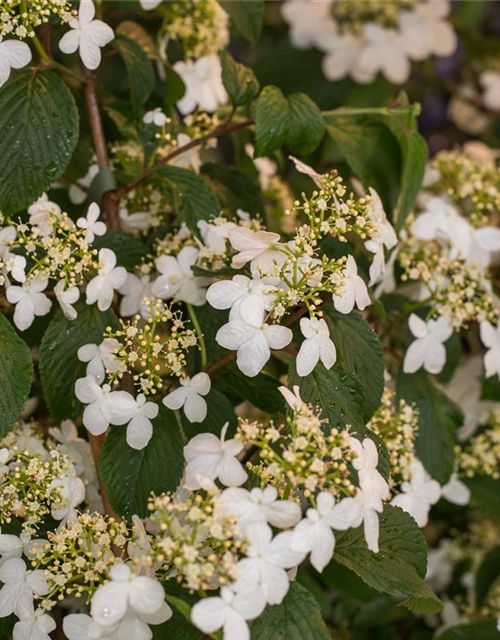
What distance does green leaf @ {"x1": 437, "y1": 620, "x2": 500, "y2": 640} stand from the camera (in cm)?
85

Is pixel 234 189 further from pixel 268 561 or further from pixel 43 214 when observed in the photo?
pixel 268 561

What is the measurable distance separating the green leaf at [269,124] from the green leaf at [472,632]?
48cm

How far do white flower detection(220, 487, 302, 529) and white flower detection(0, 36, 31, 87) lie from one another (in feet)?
1.17

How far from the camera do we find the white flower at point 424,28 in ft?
4.32

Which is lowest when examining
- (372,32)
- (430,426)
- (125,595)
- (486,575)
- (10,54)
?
(486,575)

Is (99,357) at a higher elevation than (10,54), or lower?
lower

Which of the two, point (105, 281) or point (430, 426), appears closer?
point (105, 281)

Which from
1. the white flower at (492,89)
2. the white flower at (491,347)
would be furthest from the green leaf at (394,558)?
the white flower at (492,89)

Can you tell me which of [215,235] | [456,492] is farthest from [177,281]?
[456,492]

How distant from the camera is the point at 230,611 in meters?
0.50

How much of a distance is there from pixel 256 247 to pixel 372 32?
0.78 meters

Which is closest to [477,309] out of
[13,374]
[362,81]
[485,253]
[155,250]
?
[485,253]

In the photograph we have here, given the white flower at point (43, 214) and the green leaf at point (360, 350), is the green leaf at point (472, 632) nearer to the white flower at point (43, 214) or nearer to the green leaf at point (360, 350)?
the green leaf at point (360, 350)

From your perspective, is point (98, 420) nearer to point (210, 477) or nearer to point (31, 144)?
point (210, 477)
